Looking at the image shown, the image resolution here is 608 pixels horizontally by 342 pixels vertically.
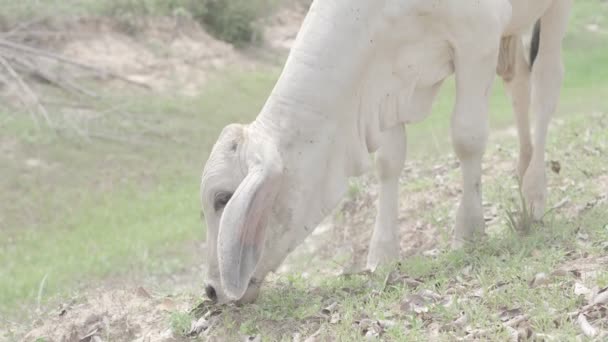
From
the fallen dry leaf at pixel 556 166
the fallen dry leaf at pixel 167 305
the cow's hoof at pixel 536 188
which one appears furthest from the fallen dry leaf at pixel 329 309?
the fallen dry leaf at pixel 556 166

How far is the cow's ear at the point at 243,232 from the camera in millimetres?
3797

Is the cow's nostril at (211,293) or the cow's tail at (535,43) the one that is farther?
the cow's tail at (535,43)

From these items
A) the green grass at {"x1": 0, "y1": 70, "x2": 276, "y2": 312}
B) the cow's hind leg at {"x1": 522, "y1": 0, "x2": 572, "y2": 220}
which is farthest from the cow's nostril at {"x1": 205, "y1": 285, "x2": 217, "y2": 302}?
the green grass at {"x1": 0, "y1": 70, "x2": 276, "y2": 312}

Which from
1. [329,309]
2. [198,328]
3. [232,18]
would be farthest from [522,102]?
[232,18]

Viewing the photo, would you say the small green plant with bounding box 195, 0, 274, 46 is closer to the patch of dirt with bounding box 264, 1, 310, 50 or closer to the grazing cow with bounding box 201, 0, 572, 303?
the patch of dirt with bounding box 264, 1, 310, 50

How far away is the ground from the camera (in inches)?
147

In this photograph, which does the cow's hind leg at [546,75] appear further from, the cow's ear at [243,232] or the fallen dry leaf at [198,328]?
the fallen dry leaf at [198,328]

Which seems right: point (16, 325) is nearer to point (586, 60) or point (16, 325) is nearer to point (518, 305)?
point (518, 305)

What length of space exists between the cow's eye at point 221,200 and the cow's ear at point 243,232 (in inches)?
7.4

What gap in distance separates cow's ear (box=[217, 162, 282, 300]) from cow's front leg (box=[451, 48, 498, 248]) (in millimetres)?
1286

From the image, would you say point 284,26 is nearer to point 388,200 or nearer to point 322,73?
point 388,200

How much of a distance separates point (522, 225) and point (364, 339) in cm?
157

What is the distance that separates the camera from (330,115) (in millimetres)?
4184

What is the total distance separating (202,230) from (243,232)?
179 inches
